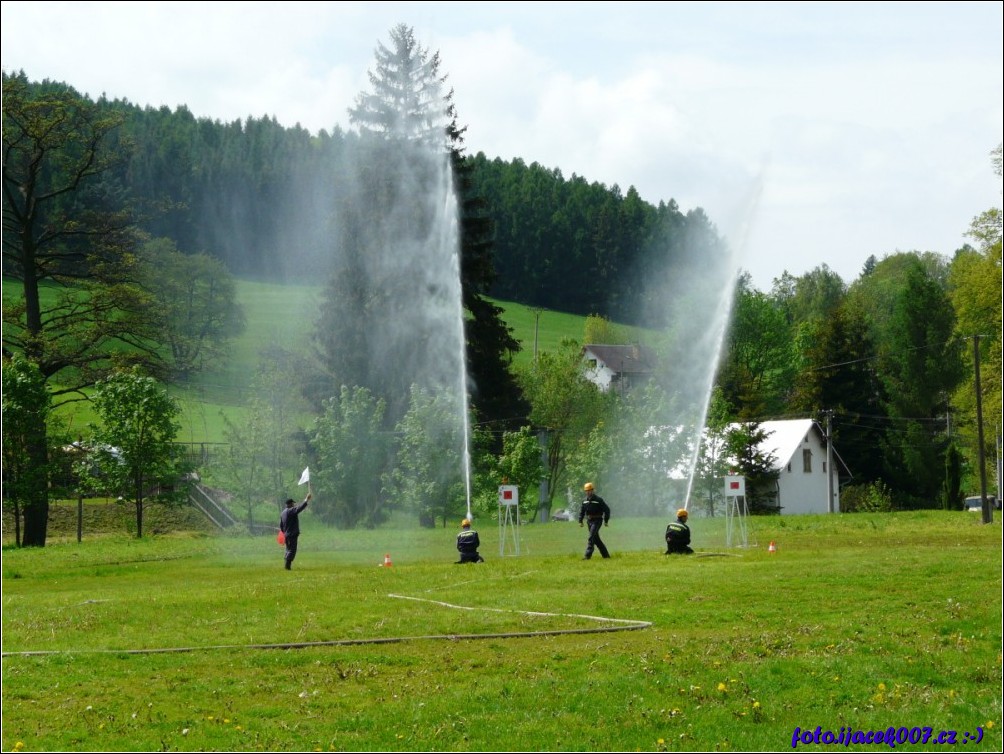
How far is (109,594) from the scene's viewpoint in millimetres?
26844

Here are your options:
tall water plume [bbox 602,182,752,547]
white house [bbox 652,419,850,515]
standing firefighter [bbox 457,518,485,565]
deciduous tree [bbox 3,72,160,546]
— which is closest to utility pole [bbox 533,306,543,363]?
white house [bbox 652,419,850,515]

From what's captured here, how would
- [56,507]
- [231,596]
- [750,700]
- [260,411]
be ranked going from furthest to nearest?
[56,507], [260,411], [231,596], [750,700]

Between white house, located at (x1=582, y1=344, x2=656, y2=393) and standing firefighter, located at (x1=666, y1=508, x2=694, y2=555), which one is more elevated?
white house, located at (x1=582, y1=344, x2=656, y2=393)

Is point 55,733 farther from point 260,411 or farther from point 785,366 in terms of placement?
point 785,366

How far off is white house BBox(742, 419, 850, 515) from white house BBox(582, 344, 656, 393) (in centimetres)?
988

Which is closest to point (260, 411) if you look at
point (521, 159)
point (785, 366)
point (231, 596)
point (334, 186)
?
point (334, 186)

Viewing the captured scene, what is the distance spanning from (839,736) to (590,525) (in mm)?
17234

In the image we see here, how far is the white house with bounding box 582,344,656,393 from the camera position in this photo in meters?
91.1

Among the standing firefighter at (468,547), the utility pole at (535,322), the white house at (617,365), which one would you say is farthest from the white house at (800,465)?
the standing firefighter at (468,547)

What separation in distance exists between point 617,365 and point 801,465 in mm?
18742

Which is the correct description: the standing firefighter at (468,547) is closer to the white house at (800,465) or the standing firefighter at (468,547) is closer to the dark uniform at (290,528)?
the dark uniform at (290,528)

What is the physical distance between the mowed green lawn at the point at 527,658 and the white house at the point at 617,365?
6215 cm

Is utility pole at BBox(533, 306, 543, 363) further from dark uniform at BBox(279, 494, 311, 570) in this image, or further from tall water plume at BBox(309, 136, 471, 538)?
dark uniform at BBox(279, 494, 311, 570)

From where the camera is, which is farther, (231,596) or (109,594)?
(109,594)
